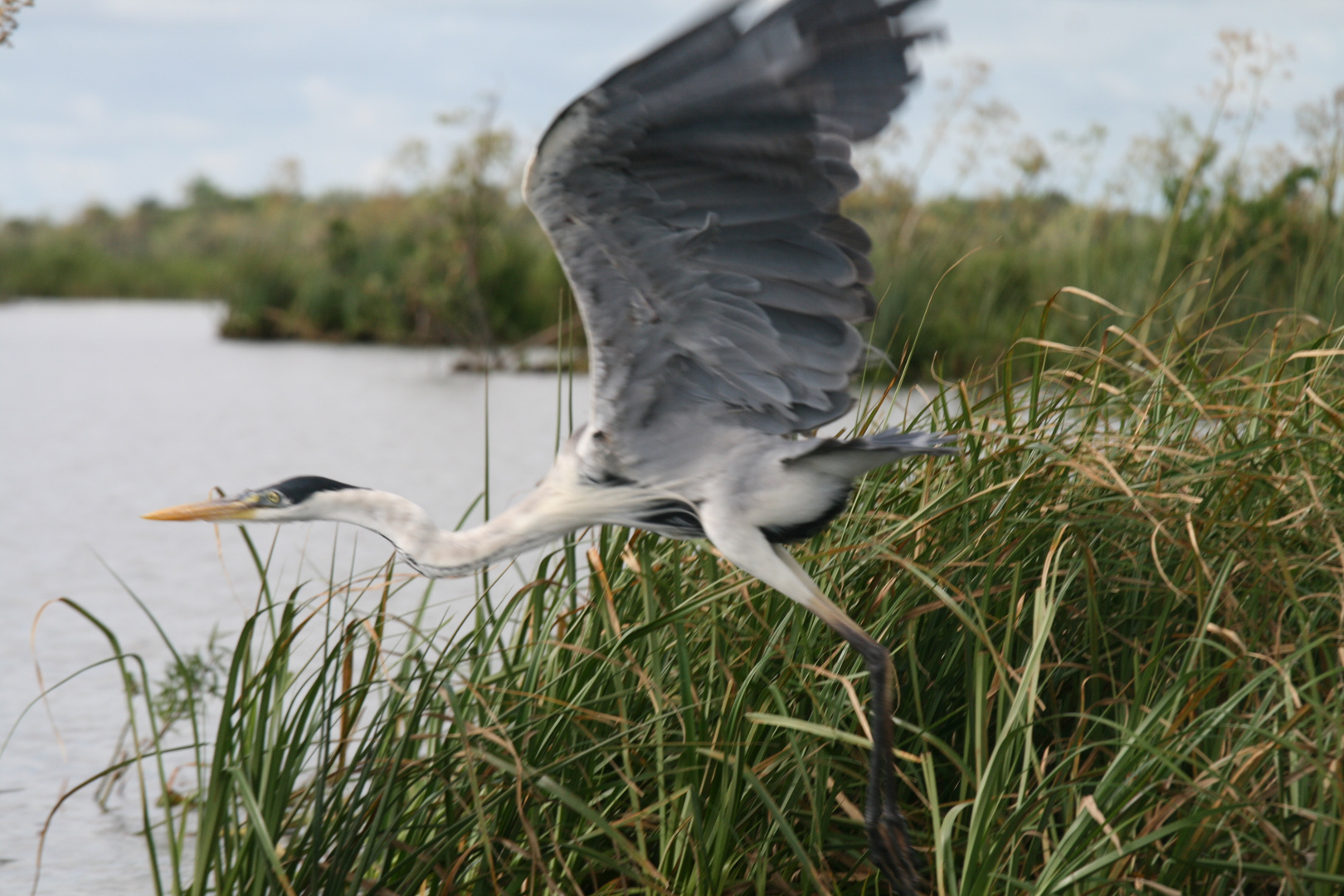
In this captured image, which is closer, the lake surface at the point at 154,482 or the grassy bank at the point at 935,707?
the grassy bank at the point at 935,707

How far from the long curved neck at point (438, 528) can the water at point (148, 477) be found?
60 cm

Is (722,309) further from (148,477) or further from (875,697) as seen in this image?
(148,477)

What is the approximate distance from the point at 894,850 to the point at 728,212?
119cm

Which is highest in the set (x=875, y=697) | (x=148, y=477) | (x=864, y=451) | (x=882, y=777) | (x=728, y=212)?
(x=728, y=212)

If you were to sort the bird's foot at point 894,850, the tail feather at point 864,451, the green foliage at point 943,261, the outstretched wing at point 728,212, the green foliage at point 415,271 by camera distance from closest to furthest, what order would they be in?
1. the outstretched wing at point 728,212
2. the tail feather at point 864,451
3. the bird's foot at point 894,850
4. the green foliage at point 943,261
5. the green foliage at point 415,271

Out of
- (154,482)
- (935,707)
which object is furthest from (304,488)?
(154,482)

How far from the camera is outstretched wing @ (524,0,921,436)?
1932 mm

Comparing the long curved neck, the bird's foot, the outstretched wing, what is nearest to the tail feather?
the outstretched wing

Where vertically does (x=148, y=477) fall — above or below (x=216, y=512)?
below

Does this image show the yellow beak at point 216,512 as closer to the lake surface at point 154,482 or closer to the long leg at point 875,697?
the lake surface at point 154,482

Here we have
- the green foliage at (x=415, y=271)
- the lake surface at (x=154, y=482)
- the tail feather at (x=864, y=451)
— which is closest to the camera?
the tail feather at (x=864, y=451)

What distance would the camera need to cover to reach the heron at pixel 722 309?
1949 mm

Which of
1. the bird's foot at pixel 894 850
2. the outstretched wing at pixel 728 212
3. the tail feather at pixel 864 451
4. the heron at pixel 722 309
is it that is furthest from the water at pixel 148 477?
the bird's foot at pixel 894 850

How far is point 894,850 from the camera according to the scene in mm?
2213
